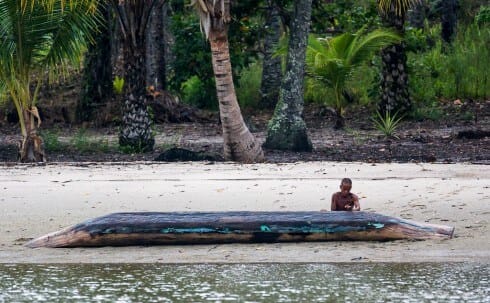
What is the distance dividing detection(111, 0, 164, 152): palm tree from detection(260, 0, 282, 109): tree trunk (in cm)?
626

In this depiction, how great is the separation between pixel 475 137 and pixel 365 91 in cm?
602

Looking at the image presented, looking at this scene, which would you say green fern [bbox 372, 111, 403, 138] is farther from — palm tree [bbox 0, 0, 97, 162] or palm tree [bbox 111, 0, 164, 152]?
palm tree [bbox 0, 0, 97, 162]

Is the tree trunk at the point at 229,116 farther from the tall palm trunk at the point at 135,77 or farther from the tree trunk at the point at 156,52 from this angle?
the tree trunk at the point at 156,52

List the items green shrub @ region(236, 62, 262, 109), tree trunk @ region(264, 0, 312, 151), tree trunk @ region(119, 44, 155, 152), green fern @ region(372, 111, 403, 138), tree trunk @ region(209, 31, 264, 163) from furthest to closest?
green shrub @ region(236, 62, 262, 109), green fern @ region(372, 111, 403, 138), tree trunk @ region(119, 44, 155, 152), tree trunk @ region(264, 0, 312, 151), tree trunk @ region(209, 31, 264, 163)

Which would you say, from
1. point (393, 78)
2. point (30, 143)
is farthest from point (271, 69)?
point (30, 143)

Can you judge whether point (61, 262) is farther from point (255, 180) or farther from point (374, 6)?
point (374, 6)

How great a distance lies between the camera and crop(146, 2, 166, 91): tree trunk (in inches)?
934

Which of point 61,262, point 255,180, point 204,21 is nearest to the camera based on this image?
point 61,262

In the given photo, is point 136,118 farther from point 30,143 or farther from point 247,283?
point 247,283

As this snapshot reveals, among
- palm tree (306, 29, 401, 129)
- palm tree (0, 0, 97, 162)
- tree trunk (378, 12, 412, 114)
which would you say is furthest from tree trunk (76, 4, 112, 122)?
palm tree (0, 0, 97, 162)

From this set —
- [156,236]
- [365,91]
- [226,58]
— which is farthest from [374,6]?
[156,236]

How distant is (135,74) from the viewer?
17453 millimetres

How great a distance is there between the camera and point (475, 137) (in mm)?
18562

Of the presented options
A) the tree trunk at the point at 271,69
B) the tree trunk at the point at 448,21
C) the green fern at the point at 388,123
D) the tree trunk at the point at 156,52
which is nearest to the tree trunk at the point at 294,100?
the green fern at the point at 388,123
